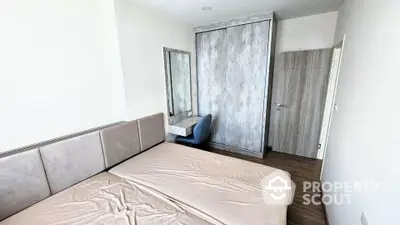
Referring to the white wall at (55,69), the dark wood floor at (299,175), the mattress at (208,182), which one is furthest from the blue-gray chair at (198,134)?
the white wall at (55,69)

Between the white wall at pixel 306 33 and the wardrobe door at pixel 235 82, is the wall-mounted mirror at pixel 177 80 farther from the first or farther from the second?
the white wall at pixel 306 33

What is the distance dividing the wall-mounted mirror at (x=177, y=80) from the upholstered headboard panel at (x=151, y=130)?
37 centimetres

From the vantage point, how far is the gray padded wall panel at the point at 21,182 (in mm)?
1397

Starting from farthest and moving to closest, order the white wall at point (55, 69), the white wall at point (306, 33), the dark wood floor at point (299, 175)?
the white wall at point (306, 33)
the dark wood floor at point (299, 175)
the white wall at point (55, 69)

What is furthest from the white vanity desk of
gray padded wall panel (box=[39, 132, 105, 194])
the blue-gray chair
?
gray padded wall panel (box=[39, 132, 105, 194])

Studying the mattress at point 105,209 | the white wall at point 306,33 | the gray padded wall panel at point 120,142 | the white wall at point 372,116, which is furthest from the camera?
the white wall at point 306,33

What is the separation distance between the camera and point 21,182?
1.48 metres

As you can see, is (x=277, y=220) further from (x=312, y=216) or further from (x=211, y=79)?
(x=211, y=79)

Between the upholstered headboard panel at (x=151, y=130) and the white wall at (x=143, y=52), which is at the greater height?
the white wall at (x=143, y=52)

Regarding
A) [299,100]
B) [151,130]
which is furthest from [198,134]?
[299,100]

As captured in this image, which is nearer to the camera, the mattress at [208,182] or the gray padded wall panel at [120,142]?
the mattress at [208,182]

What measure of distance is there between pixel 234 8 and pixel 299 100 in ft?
6.45

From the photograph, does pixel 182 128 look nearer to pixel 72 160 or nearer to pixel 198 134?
pixel 198 134

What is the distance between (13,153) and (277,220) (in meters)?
2.19
